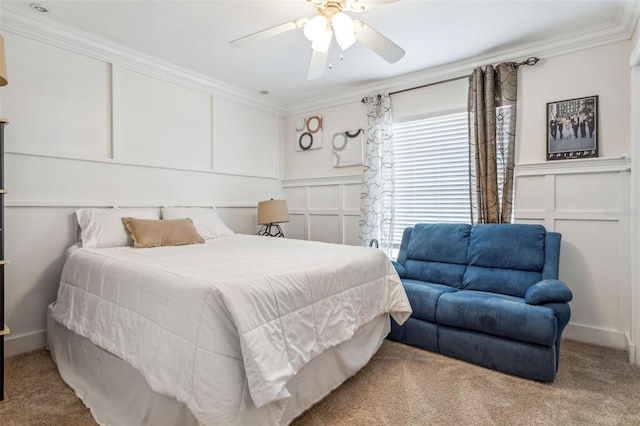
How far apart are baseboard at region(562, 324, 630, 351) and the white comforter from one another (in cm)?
156

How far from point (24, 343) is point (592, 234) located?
15.2ft

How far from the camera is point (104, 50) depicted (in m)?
3.00

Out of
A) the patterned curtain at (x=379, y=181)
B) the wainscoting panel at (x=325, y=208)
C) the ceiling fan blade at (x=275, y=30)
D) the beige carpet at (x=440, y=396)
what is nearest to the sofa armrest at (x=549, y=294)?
the beige carpet at (x=440, y=396)

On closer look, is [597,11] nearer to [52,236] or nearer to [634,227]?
[634,227]

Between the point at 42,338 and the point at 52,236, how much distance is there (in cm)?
82

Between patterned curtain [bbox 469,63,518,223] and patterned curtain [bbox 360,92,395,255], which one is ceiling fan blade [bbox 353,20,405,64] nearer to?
patterned curtain [bbox 469,63,518,223]

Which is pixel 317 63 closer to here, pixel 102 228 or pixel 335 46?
pixel 335 46

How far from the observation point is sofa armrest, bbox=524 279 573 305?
87.0 inches

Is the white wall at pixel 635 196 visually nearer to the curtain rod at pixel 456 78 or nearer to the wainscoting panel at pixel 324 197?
the curtain rod at pixel 456 78

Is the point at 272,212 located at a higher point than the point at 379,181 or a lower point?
lower

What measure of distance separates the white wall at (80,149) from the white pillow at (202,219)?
0.23m

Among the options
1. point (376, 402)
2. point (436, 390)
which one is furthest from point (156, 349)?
point (436, 390)

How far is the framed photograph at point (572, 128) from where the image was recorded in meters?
2.78

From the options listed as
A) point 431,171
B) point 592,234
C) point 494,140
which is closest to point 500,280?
point 592,234
